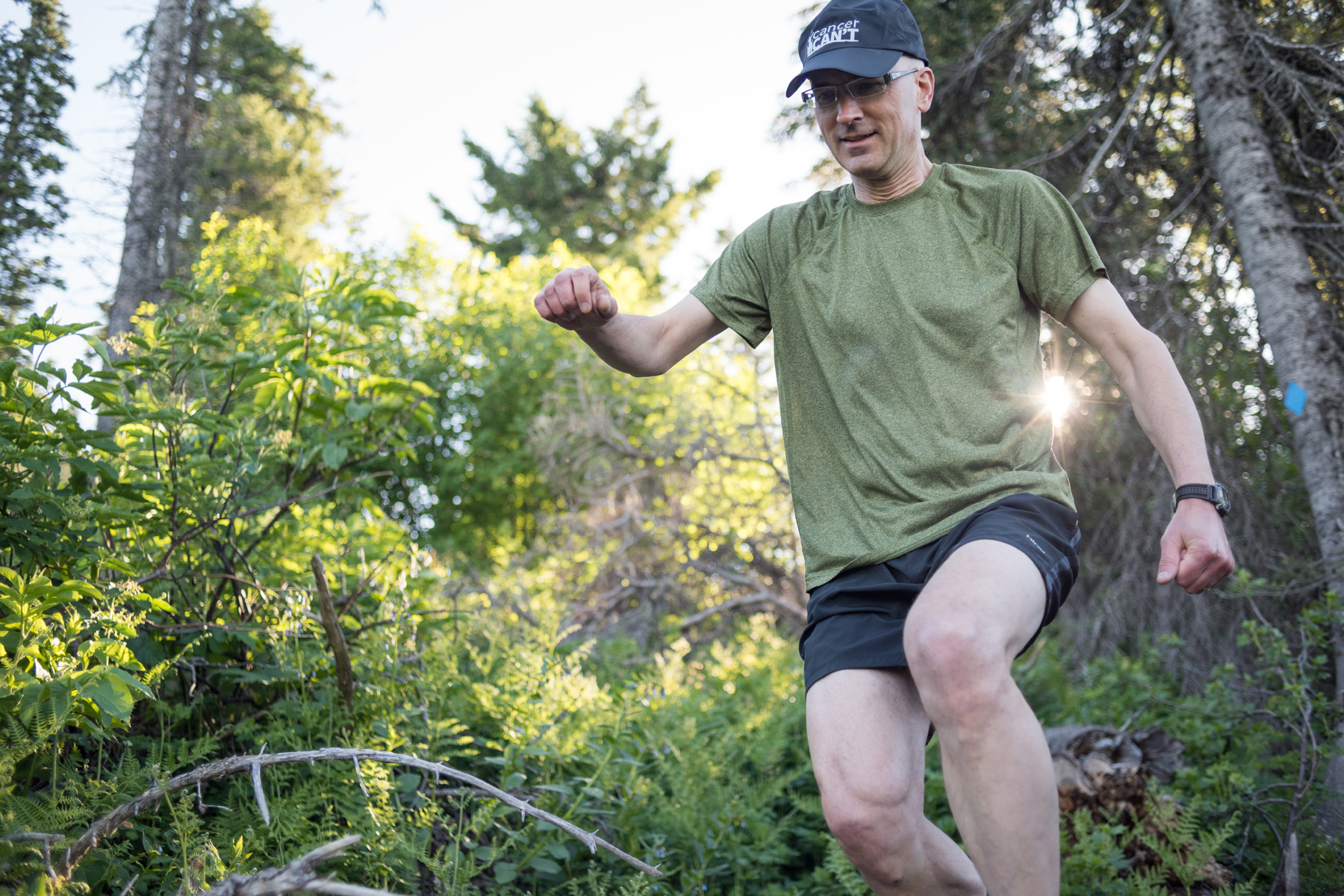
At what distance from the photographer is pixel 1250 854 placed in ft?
10.1

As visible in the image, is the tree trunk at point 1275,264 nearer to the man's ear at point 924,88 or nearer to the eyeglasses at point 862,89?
the man's ear at point 924,88

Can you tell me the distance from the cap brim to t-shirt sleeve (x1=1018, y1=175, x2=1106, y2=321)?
0.45 m

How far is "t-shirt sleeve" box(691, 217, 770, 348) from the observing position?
248 cm

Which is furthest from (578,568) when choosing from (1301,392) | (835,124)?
(835,124)

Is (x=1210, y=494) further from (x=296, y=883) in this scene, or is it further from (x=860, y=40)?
(x=296, y=883)

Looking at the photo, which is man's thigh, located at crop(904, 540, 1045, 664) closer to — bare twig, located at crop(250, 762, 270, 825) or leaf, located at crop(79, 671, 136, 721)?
bare twig, located at crop(250, 762, 270, 825)

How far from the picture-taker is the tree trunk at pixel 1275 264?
4.04 m

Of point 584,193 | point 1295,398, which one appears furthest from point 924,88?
point 584,193

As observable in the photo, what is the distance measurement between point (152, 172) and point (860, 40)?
6072mm

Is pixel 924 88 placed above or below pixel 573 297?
above

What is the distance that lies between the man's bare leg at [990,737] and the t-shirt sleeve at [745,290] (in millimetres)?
1044

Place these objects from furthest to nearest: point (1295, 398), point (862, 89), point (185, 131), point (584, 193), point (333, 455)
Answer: point (584, 193), point (185, 131), point (1295, 398), point (333, 455), point (862, 89)

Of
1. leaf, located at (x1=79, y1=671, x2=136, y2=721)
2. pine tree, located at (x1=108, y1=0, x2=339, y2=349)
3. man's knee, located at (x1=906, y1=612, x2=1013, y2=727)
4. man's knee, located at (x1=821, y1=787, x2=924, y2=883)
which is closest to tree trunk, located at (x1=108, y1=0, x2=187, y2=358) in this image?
pine tree, located at (x1=108, y1=0, x2=339, y2=349)

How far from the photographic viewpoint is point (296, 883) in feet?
4.33
